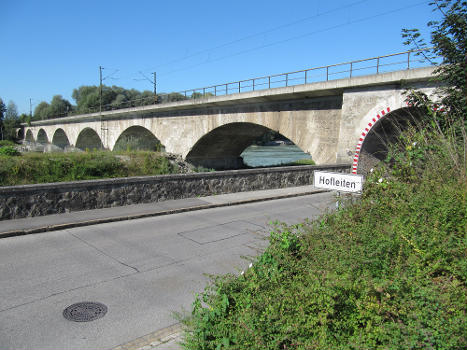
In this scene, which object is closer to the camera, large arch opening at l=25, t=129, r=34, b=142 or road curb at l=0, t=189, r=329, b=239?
road curb at l=0, t=189, r=329, b=239

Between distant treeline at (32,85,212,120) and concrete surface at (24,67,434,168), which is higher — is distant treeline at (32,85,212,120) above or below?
above

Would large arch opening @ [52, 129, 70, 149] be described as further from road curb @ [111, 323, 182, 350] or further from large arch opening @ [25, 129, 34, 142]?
road curb @ [111, 323, 182, 350]

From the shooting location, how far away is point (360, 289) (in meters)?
3.38

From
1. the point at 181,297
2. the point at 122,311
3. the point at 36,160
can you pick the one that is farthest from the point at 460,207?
the point at 36,160

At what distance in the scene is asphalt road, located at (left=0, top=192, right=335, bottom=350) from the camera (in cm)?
426

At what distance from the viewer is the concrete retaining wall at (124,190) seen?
30.2 feet

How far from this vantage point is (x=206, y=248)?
7535mm

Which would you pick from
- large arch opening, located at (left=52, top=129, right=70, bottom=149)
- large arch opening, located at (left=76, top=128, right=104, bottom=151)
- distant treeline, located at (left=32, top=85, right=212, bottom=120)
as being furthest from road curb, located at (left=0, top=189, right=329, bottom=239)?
distant treeline, located at (left=32, top=85, right=212, bottom=120)

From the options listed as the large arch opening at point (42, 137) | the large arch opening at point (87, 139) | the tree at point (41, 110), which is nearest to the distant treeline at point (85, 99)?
the tree at point (41, 110)

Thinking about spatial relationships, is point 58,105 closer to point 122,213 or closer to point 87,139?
point 87,139

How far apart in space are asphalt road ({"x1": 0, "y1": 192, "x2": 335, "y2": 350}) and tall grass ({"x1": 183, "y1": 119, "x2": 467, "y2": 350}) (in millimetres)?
1046

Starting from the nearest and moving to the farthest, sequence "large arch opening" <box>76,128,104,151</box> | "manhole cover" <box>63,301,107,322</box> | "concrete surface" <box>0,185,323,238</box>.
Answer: "manhole cover" <box>63,301,107,322</box> → "concrete surface" <box>0,185,323,238</box> → "large arch opening" <box>76,128,104,151</box>

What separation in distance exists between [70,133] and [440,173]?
63.9 metres

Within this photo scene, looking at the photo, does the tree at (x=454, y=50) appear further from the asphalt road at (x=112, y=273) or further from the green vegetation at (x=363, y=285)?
the asphalt road at (x=112, y=273)
